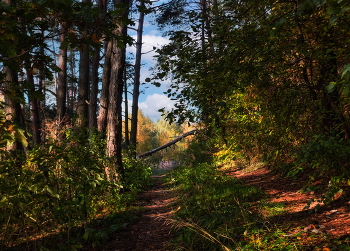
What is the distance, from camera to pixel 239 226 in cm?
312

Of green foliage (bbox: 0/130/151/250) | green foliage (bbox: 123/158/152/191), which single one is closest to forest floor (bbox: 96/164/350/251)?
green foliage (bbox: 0/130/151/250)

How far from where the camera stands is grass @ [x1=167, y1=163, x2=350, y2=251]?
8.06ft

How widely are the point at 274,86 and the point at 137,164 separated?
19.5ft

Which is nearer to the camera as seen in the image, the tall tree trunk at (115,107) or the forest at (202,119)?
the forest at (202,119)

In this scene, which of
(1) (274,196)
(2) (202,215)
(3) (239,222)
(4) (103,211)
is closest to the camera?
(3) (239,222)

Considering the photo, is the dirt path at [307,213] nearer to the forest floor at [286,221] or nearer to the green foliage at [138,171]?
the forest floor at [286,221]

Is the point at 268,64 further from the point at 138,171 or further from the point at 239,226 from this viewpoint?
the point at 138,171

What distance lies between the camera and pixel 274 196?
170 inches

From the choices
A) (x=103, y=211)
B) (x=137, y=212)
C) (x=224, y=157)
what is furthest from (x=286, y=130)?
(x=224, y=157)

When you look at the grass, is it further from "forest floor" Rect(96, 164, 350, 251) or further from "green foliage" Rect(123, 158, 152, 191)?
"green foliage" Rect(123, 158, 152, 191)

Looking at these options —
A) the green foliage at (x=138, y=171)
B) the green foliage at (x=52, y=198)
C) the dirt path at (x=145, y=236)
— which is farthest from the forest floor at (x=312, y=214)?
the green foliage at (x=138, y=171)

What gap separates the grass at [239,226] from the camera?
246cm

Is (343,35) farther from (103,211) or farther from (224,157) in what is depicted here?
(224,157)

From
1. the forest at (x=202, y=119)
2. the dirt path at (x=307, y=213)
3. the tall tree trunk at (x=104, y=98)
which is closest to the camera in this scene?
the forest at (x=202, y=119)
